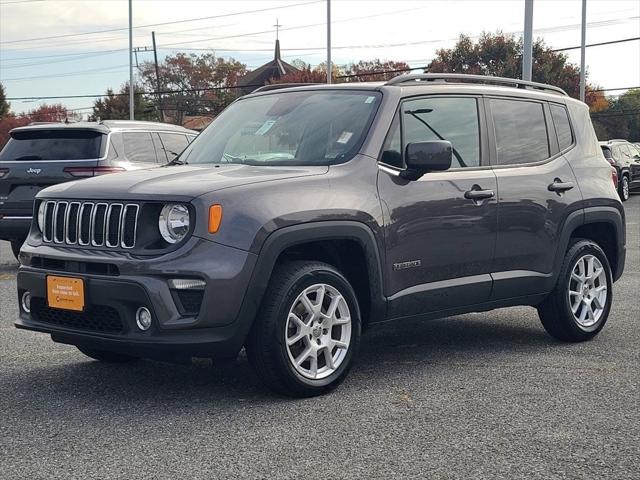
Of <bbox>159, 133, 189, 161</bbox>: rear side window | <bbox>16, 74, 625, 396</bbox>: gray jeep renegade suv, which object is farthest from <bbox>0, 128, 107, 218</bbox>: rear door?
<bbox>16, 74, 625, 396</bbox>: gray jeep renegade suv

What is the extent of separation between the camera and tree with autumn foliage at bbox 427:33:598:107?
57.3m

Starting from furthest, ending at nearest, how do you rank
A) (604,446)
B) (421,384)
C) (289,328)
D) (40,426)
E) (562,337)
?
(562,337)
(421,384)
(289,328)
(40,426)
(604,446)

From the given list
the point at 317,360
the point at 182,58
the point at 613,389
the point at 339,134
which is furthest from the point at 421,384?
the point at 182,58

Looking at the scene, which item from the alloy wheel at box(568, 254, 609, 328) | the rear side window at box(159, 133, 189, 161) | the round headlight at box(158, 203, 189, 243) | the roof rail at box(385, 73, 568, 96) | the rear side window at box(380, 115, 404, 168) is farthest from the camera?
the rear side window at box(159, 133, 189, 161)

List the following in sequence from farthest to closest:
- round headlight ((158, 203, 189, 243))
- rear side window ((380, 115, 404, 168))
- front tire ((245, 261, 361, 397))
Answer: rear side window ((380, 115, 404, 168))
front tire ((245, 261, 361, 397))
round headlight ((158, 203, 189, 243))

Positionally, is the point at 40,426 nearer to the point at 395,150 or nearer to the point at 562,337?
the point at 395,150

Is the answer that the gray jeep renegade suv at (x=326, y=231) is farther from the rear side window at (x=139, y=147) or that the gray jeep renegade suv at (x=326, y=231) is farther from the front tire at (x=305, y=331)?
the rear side window at (x=139, y=147)

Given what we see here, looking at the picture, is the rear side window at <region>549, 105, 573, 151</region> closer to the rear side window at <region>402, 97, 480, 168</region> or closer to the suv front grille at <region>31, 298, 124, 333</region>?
the rear side window at <region>402, 97, 480, 168</region>

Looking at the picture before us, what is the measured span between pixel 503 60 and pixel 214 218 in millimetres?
55032

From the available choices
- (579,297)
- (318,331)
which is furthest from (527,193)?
(318,331)

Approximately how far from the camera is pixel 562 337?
23.6 feet

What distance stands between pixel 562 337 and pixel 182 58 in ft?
265

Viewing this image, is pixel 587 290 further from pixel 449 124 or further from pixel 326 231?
pixel 326 231

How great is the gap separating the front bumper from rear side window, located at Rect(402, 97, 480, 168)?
5.59 ft
